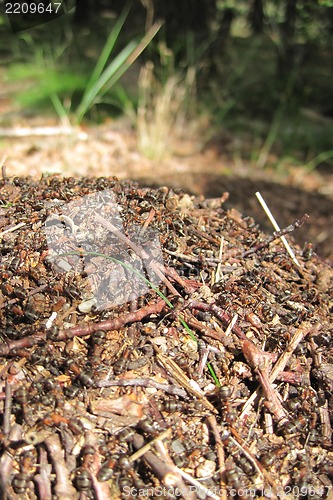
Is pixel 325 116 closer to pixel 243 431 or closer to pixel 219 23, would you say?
pixel 219 23

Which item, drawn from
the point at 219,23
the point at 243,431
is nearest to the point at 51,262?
the point at 243,431

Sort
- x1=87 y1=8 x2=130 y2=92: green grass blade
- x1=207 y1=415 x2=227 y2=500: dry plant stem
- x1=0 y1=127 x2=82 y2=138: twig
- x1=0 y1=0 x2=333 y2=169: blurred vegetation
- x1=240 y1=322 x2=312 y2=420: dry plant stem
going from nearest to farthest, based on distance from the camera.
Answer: x1=207 y1=415 x2=227 y2=500: dry plant stem
x1=240 y1=322 x2=312 y2=420: dry plant stem
x1=87 y1=8 x2=130 y2=92: green grass blade
x1=0 y1=127 x2=82 y2=138: twig
x1=0 y1=0 x2=333 y2=169: blurred vegetation

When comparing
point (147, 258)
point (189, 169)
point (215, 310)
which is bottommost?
point (189, 169)

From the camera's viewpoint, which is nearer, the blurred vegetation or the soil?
the soil

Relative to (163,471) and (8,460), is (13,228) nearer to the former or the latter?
(8,460)

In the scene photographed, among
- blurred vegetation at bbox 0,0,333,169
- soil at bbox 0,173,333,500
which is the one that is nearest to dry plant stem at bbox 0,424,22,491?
soil at bbox 0,173,333,500

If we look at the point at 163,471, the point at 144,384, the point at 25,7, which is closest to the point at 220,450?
the point at 163,471

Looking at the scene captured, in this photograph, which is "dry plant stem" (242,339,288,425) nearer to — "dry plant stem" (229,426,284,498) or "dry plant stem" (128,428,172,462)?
"dry plant stem" (229,426,284,498)

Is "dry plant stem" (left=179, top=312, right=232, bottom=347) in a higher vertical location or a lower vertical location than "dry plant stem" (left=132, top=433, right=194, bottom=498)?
higher
